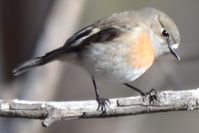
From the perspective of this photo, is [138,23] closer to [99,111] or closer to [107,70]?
[107,70]

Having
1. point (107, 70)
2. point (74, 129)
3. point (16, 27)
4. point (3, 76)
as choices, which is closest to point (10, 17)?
point (16, 27)

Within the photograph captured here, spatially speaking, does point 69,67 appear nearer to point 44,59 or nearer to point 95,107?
point 44,59

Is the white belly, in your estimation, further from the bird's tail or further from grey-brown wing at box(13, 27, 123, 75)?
the bird's tail

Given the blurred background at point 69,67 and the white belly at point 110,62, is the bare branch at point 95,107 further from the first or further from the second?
the blurred background at point 69,67

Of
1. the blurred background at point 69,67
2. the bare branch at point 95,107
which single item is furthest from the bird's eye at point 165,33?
the bare branch at point 95,107

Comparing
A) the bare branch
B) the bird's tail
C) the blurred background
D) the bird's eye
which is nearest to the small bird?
the bird's tail

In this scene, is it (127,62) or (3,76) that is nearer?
(127,62)
